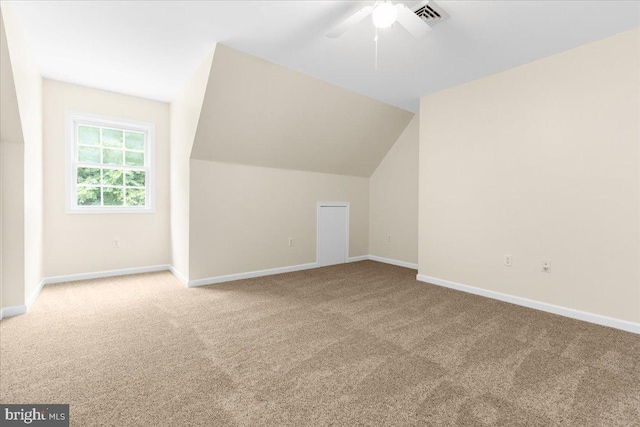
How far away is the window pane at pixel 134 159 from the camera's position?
4234mm

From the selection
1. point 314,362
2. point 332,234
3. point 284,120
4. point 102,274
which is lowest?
point 314,362

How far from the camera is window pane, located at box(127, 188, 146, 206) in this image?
13.9 ft

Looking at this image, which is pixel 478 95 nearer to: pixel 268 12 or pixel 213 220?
pixel 268 12

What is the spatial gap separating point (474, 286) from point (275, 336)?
97.9 inches

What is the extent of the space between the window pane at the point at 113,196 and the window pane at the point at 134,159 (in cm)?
43

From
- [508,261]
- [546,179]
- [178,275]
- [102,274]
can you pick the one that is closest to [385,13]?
[546,179]

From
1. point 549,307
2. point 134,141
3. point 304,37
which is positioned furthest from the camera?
point 134,141

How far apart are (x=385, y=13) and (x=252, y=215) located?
2965 mm

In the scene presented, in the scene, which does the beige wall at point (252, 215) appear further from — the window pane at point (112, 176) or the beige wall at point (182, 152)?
the window pane at point (112, 176)

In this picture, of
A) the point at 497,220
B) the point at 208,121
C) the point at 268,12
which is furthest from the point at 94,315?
the point at 497,220

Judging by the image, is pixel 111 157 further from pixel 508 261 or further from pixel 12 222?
pixel 508 261

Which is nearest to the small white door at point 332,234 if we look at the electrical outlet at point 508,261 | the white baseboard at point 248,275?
the white baseboard at point 248,275

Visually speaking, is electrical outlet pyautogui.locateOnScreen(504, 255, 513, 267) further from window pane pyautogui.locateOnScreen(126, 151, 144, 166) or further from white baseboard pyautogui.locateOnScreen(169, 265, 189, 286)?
window pane pyautogui.locateOnScreen(126, 151, 144, 166)

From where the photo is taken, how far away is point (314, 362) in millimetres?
1919
